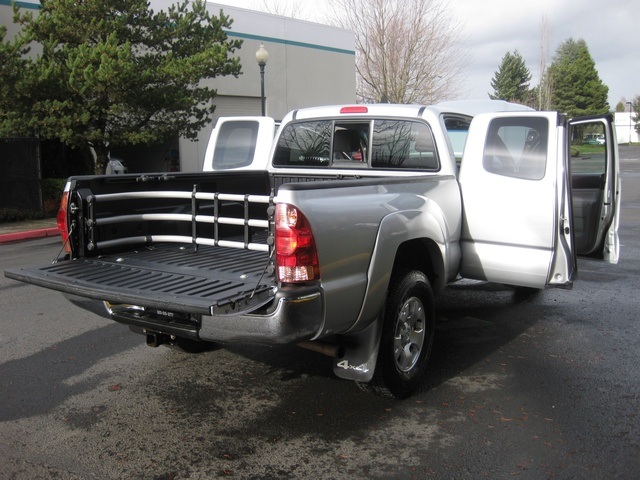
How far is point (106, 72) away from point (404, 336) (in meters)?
11.5

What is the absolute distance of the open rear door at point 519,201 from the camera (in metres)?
4.91

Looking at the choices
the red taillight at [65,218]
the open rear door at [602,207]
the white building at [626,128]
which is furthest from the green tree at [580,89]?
the red taillight at [65,218]

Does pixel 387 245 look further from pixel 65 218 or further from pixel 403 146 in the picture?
pixel 65 218

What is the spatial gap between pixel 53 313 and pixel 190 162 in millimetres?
17573

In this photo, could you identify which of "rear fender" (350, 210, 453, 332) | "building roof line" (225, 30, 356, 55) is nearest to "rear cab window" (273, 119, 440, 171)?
"rear fender" (350, 210, 453, 332)

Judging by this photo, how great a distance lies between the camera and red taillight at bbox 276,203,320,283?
134 inches

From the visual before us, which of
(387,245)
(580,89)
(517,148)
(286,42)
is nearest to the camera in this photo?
(387,245)

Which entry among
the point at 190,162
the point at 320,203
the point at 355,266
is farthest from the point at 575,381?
the point at 190,162

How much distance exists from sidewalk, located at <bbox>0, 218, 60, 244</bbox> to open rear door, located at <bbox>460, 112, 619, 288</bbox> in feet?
35.3

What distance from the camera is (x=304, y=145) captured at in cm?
601

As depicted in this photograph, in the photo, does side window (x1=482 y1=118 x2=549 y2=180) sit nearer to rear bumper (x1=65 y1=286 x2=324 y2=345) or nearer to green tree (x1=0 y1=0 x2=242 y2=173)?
rear bumper (x1=65 y1=286 x2=324 y2=345)

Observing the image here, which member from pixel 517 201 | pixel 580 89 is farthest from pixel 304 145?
pixel 580 89

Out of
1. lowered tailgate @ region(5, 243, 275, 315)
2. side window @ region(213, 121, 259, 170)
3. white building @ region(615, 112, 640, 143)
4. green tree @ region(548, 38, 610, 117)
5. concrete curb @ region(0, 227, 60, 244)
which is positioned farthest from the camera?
white building @ region(615, 112, 640, 143)

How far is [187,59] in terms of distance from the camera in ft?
50.8
